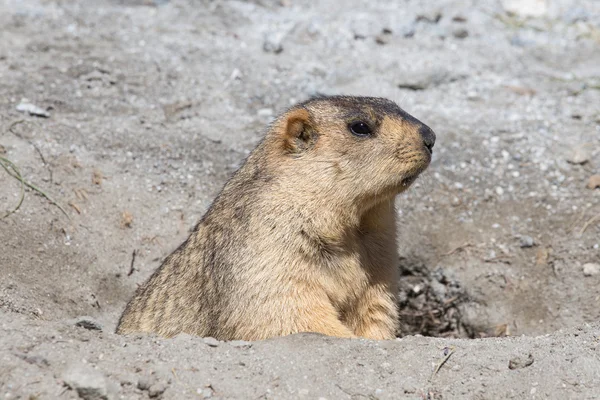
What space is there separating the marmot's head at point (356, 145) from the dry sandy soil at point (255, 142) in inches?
39.7

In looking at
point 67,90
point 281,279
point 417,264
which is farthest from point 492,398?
point 67,90

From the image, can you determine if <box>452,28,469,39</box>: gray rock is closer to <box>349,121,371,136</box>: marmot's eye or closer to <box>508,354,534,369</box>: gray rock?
<box>349,121,371,136</box>: marmot's eye

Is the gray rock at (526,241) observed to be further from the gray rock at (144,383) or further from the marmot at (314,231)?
the gray rock at (144,383)

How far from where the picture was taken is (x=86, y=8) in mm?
9734

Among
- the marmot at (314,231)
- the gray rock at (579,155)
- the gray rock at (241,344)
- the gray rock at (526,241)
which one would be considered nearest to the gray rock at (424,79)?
the gray rock at (579,155)

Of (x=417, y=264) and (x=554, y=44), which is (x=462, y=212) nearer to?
(x=417, y=264)

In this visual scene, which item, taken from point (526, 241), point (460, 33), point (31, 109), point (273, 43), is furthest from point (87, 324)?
point (460, 33)

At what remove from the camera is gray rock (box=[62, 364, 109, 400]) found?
382 centimetres

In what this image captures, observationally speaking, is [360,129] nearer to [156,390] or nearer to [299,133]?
[299,133]

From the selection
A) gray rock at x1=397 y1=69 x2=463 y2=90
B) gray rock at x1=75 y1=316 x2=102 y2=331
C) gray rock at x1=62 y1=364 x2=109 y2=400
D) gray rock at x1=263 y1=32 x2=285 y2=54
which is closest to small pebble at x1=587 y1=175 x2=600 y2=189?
gray rock at x1=397 y1=69 x2=463 y2=90

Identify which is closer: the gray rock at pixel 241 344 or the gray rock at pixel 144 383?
the gray rock at pixel 144 383

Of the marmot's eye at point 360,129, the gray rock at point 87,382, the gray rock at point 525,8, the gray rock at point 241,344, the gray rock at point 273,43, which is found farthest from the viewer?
the gray rock at point 525,8

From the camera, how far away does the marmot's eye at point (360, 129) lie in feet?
16.9

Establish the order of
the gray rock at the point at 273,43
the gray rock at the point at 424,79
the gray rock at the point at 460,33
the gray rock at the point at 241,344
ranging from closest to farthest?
the gray rock at the point at 241,344
the gray rock at the point at 424,79
the gray rock at the point at 273,43
the gray rock at the point at 460,33
